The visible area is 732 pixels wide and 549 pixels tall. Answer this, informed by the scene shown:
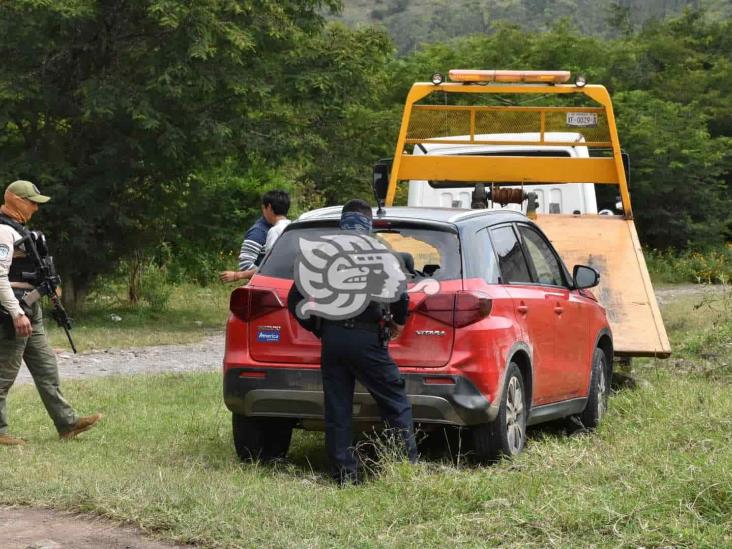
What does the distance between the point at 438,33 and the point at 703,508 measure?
137 m

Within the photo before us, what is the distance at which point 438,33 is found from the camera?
459 ft

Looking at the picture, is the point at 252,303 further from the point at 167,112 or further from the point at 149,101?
the point at 167,112

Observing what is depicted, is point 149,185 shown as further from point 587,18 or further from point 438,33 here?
point 587,18

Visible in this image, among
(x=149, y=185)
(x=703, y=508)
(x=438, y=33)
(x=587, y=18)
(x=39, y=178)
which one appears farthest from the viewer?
(x=587, y=18)

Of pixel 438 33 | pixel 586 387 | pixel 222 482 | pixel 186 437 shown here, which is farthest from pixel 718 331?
pixel 438 33

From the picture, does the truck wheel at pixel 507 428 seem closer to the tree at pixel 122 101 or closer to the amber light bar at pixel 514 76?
the amber light bar at pixel 514 76

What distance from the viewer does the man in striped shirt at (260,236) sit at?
10125 millimetres

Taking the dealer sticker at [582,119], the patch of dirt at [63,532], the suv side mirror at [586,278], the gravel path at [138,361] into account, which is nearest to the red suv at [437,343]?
the suv side mirror at [586,278]

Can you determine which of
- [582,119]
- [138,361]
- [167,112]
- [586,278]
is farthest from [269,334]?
[167,112]

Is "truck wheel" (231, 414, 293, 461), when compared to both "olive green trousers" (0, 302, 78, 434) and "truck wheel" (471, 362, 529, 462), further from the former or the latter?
"olive green trousers" (0, 302, 78, 434)

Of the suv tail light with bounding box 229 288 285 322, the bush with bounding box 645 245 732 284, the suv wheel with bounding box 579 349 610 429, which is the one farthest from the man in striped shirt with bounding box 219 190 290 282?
the bush with bounding box 645 245 732 284

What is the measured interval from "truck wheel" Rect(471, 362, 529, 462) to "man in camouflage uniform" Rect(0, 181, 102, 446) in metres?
3.20

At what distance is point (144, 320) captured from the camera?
2141 cm

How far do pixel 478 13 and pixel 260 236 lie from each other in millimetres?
148195
